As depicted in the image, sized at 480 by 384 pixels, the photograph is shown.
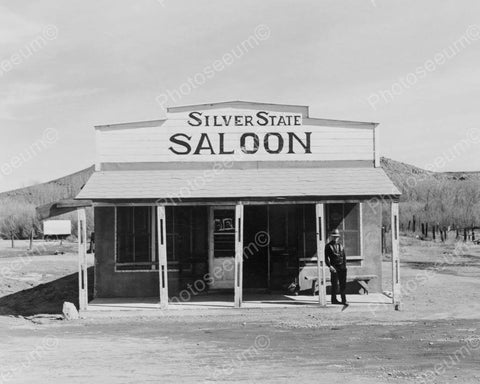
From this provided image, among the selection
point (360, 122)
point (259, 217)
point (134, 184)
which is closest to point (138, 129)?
point (134, 184)

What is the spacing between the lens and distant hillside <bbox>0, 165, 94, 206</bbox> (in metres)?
94.1

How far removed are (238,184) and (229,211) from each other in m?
1.76

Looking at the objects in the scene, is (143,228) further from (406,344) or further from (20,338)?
(406,344)

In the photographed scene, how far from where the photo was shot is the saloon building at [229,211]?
16734mm

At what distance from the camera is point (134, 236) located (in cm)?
1686

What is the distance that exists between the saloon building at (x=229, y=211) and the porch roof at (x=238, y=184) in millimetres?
69

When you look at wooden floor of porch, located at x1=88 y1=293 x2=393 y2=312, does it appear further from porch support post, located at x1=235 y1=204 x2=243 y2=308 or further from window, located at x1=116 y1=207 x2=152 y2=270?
window, located at x1=116 y1=207 x2=152 y2=270

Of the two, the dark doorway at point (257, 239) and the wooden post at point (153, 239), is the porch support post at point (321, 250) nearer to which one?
the dark doorway at point (257, 239)

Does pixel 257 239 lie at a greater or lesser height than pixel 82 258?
greater

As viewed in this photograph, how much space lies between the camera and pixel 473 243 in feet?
138

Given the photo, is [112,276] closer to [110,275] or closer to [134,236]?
[110,275]

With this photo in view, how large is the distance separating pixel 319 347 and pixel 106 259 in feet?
25.0

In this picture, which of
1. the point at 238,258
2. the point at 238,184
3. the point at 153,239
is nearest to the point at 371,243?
the point at 238,184

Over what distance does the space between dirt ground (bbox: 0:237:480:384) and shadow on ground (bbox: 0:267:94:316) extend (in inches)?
5.1
